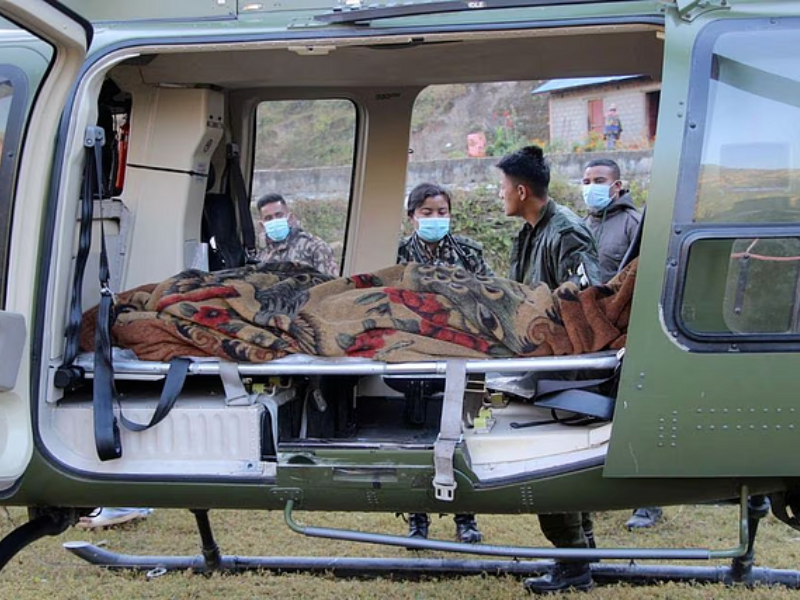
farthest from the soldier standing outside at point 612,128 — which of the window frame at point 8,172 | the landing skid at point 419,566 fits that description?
the window frame at point 8,172

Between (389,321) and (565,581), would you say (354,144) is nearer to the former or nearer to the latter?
(389,321)

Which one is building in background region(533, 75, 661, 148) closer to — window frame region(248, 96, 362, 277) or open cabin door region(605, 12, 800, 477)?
window frame region(248, 96, 362, 277)

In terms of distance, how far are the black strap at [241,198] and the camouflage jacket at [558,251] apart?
59.2 inches

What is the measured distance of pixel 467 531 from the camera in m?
5.48

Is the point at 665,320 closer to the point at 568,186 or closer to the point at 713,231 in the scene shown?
the point at 713,231

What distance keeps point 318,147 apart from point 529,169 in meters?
2.74

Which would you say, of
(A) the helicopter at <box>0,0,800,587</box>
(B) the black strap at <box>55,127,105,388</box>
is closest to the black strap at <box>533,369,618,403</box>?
(A) the helicopter at <box>0,0,800,587</box>

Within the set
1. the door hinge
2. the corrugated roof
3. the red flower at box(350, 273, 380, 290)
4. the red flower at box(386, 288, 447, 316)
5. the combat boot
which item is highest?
the corrugated roof

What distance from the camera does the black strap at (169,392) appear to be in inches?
133

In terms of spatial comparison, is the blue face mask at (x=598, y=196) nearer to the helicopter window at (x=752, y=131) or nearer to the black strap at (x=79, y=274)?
the helicopter window at (x=752, y=131)

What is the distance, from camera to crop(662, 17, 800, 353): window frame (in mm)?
3029

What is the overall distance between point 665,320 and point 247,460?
5.07 ft

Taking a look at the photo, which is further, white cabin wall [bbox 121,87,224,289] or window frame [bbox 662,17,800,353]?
white cabin wall [bbox 121,87,224,289]

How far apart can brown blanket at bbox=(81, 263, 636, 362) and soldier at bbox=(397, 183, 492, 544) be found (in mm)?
1426
